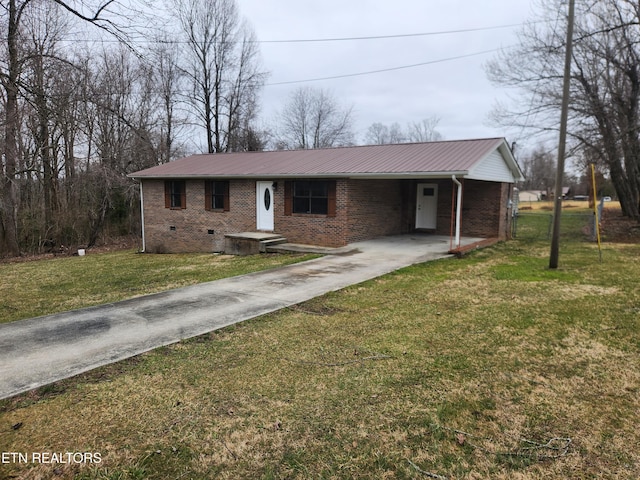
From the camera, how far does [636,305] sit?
662 centimetres

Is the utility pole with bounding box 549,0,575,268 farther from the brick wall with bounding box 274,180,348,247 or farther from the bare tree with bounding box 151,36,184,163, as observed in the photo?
the bare tree with bounding box 151,36,184,163

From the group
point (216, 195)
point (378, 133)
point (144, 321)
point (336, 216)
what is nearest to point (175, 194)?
point (216, 195)

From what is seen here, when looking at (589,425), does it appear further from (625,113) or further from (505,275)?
(625,113)

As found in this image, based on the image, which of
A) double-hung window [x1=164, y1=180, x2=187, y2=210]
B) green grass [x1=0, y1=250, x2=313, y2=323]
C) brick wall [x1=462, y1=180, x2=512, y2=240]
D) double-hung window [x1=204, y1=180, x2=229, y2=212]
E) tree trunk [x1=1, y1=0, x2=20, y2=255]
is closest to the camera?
green grass [x1=0, y1=250, x2=313, y2=323]

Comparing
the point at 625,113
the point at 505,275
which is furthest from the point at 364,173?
the point at 625,113

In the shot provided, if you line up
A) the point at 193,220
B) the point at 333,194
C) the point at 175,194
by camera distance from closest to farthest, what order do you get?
the point at 333,194
the point at 193,220
the point at 175,194

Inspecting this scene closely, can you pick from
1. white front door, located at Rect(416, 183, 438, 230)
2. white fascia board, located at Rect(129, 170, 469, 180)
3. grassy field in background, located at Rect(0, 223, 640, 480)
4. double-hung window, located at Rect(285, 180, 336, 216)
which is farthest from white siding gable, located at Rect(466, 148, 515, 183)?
grassy field in background, located at Rect(0, 223, 640, 480)

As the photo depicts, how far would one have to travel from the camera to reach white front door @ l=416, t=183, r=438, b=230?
54.4 feet

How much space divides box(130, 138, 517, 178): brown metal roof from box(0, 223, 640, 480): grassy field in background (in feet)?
21.9

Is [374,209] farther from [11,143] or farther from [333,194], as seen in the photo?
[11,143]

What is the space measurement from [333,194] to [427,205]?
5.08 m

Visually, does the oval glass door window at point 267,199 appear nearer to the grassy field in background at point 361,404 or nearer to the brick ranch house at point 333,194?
the brick ranch house at point 333,194

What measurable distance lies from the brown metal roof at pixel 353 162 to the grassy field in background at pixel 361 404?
262 inches

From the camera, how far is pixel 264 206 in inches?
600
